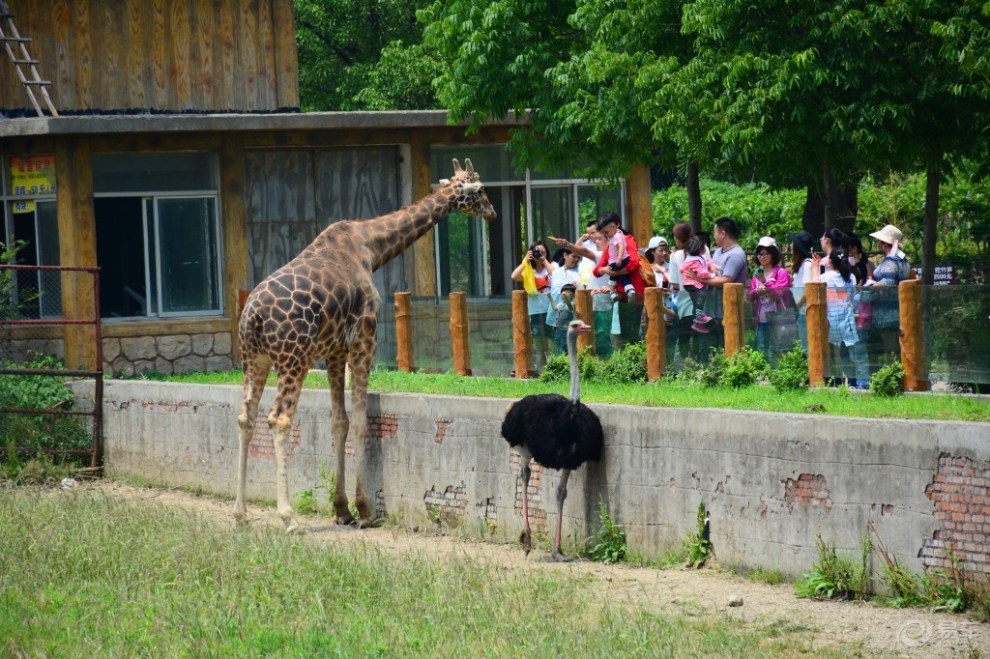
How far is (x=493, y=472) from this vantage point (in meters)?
13.5

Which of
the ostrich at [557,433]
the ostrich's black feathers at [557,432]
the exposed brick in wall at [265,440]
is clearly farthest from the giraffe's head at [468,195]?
the ostrich's black feathers at [557,432]

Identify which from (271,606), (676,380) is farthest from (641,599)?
(676,380)

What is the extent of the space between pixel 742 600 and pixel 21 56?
51.4ft

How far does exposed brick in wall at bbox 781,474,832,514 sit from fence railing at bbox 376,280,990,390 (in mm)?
2789

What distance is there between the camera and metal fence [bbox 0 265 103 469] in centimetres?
1930

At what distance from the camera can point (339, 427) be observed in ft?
48.6

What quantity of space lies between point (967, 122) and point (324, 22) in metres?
24.2

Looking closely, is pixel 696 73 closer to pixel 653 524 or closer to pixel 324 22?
pixel 653 524

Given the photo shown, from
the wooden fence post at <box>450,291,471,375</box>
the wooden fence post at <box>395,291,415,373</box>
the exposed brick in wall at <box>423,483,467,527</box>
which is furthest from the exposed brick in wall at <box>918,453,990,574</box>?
the wooden fence post at <box>395,291,415,373</box>

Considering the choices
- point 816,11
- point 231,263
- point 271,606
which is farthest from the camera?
point 231,263

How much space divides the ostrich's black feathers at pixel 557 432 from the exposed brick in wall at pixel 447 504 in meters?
1.61

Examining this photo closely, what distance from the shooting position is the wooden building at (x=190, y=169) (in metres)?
22.0

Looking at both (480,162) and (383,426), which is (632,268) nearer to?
(383,426)

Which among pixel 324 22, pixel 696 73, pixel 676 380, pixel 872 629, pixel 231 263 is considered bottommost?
pixel 872 629
